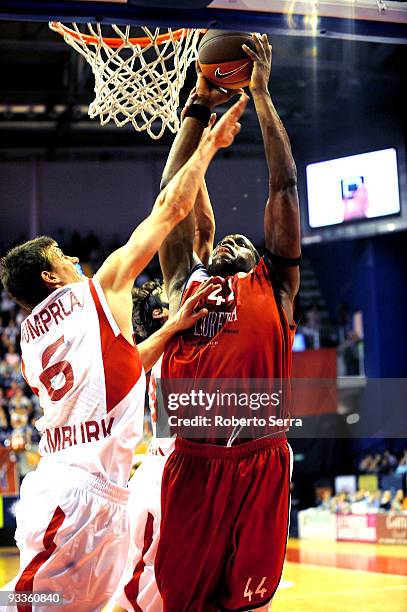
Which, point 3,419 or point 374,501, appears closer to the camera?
point 374,501

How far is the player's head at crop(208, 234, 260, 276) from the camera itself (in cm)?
370

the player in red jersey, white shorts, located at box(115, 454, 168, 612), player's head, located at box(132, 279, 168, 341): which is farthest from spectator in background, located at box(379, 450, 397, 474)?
the player in red jersey

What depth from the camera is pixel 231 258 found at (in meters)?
3.71

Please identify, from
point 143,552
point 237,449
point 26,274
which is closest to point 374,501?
point 143,552

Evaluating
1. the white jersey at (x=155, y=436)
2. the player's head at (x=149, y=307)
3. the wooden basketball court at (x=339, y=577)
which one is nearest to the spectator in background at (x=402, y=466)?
the wooden basketball court at (x=339, y=577)

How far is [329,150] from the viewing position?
12.1 metres

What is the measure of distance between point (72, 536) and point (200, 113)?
1910mm

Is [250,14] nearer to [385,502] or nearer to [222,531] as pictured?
[222,531]

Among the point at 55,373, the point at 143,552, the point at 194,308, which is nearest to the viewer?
the point at 55,373

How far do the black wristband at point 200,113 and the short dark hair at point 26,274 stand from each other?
37.7 inches

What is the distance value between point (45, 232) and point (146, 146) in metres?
2.16

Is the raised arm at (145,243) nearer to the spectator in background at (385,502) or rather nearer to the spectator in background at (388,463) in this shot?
the spectator in background at (385,502)

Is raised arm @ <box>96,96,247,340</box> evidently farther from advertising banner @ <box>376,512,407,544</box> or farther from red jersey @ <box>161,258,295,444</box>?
advertising banner @ <box>376,512,407,544</box>

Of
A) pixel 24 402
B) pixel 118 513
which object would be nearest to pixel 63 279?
pixel 118 513
